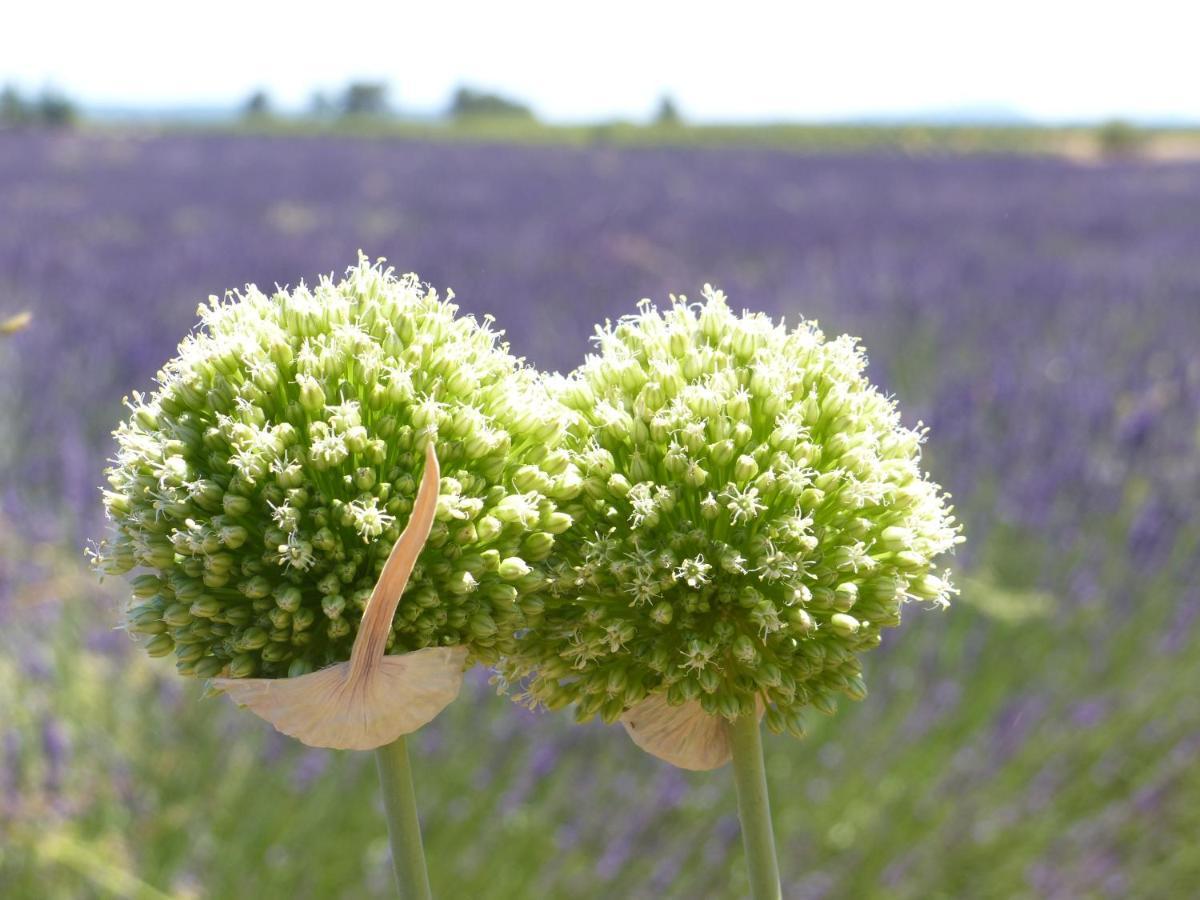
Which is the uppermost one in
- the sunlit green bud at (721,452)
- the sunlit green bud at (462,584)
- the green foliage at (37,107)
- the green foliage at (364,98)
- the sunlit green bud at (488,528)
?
the green foliage at (364,98)

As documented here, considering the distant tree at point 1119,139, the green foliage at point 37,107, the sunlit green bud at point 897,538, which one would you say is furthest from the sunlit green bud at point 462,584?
the green foliage at point 37,107

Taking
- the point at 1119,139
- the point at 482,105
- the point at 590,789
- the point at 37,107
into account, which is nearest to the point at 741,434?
the point at 590,789

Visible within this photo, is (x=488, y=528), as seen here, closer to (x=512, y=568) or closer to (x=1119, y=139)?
(x=512, y=568)

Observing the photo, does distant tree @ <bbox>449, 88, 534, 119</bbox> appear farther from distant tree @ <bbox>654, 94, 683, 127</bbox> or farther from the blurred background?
the blurred background

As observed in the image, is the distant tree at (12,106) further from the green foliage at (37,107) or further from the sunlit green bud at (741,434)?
the sunlit green bud at (741,434)

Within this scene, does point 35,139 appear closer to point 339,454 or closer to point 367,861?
point 367,861
